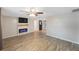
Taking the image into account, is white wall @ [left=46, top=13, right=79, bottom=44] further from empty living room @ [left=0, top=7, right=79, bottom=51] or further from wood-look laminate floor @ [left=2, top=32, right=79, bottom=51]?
wood-look laminate floor @ [left=2, top=32, right=79, bottom=51]

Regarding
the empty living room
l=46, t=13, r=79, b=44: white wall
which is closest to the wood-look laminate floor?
the empty living room

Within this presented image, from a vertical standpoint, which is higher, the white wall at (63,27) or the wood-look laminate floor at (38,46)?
the white wall at (63,27)

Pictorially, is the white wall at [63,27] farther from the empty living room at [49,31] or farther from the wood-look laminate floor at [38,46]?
the wood-look laminate floor at [38,46]

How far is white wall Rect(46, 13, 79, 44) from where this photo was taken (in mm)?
5059

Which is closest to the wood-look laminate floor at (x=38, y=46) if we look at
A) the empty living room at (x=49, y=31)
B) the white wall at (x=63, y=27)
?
the empty living room at (x=49, y=31)

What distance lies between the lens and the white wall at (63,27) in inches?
199

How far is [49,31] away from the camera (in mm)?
7492

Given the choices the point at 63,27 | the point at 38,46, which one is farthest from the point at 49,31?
the point at 38,46

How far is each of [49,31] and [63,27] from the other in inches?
72.1

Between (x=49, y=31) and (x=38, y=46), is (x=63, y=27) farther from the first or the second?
(x=38, y=46)
